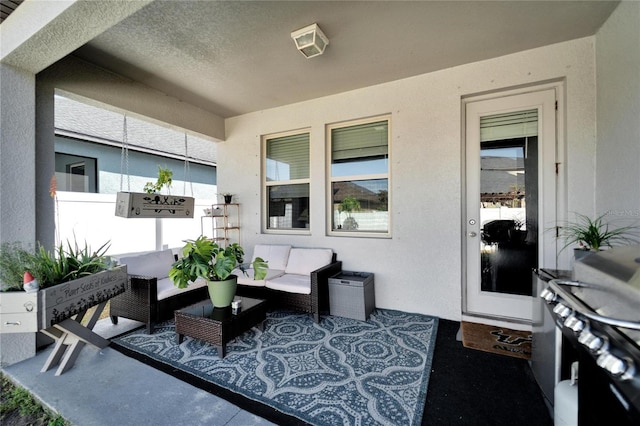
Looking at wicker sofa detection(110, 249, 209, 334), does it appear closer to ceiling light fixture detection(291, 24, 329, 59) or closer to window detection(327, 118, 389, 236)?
window detection(327, 118, 389, 236)

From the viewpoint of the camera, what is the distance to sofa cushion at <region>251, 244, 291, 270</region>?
360 centimetres

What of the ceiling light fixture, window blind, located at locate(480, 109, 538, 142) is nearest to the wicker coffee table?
the ceiling light fixture

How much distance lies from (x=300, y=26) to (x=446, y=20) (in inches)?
49.6

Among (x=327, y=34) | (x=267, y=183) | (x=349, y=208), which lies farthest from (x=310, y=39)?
(x=267, y=183)

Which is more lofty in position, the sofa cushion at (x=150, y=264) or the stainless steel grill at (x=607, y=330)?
the stainless steel grill at (x=607, y=330)

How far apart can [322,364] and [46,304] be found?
6.51 feet

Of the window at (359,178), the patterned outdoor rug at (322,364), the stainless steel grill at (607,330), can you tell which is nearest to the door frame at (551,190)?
the patterned outdoor rug at (322,364)

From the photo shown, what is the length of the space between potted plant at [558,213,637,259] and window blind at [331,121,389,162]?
207 centimetres

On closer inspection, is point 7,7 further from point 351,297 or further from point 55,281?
point 351,297

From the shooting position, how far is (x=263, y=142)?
4227mm

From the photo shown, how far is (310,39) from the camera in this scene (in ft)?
7.47

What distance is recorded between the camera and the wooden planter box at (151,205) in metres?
2.74

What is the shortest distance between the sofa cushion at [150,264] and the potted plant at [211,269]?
35.6 inches

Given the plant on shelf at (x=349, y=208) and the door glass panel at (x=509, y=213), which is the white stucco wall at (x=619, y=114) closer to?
the door glass panel at (x=509, y=213)
